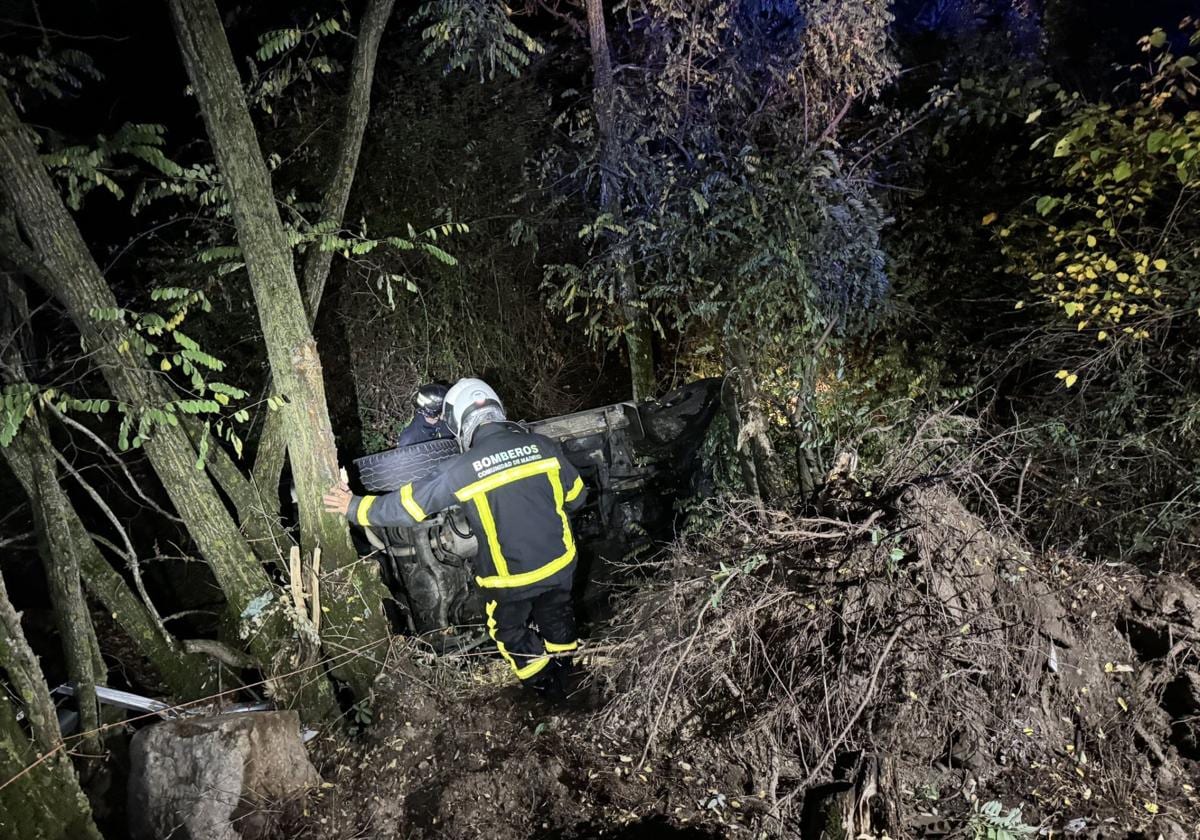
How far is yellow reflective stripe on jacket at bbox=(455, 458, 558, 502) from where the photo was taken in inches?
140

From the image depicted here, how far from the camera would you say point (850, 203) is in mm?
5195

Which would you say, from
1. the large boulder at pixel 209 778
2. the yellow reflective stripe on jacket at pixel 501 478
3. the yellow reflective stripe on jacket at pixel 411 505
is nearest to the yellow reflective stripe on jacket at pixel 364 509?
the yellow reflective stripe on jacket at pixel 411 505

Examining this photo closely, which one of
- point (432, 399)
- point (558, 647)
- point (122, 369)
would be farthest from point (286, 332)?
point (558, 647)

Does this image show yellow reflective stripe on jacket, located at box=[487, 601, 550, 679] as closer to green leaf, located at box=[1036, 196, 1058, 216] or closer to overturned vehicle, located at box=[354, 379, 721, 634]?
overturned vehicle, located at box=[354, 379, 721, 634]

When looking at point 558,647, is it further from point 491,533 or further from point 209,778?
point 209,778

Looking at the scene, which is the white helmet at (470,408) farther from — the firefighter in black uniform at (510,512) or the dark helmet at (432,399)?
the dark helmet at (432,399)

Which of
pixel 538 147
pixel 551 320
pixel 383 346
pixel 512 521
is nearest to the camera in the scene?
pixel 512 521

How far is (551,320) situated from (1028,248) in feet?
15.6

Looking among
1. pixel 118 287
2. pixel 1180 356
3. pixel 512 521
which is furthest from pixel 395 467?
pixel 1180 356

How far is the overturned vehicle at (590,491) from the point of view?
4309 mm

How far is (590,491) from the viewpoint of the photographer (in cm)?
503

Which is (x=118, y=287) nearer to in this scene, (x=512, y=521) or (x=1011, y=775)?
(x=512, y=521)

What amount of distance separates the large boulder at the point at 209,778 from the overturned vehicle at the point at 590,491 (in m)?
1.20

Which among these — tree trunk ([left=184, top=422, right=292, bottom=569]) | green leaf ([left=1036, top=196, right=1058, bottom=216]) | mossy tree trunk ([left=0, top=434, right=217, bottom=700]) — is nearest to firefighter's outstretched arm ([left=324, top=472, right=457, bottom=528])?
tree trunk ([left=184, top=422, right=292, bottom=569])
